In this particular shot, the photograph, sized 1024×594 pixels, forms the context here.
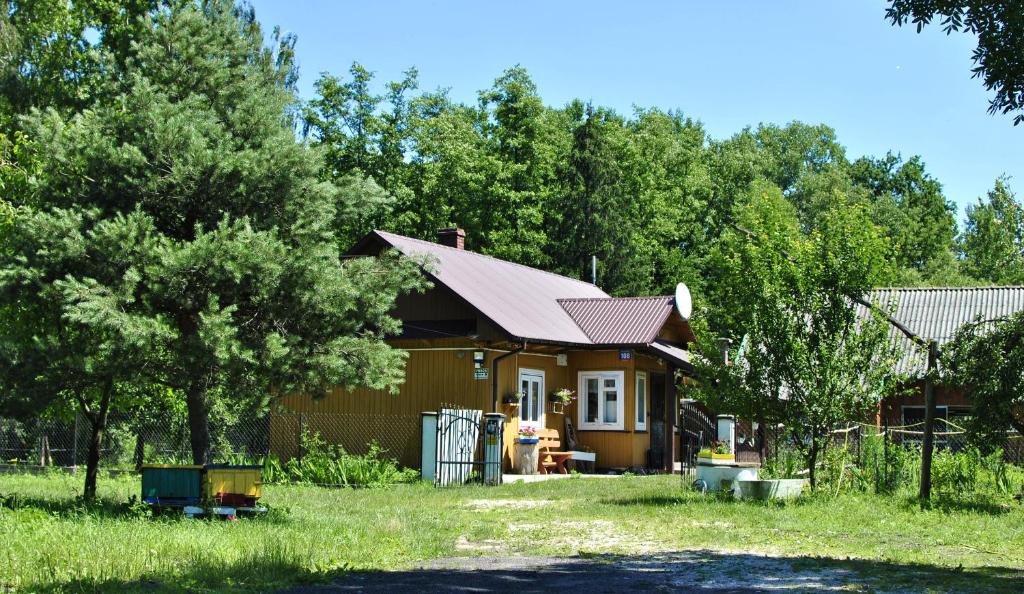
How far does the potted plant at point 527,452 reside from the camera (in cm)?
2239

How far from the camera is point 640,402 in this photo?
25344 mm

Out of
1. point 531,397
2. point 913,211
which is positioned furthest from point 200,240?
point 913,211

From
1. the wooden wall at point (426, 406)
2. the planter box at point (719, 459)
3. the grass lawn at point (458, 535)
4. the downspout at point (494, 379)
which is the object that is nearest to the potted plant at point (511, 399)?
the wooden wall at point (426, 406)

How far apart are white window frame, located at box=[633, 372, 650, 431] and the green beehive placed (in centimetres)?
1382

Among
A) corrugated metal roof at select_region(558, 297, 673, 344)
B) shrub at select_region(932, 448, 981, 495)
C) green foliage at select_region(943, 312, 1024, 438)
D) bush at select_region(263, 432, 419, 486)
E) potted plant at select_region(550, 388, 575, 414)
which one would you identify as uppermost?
corrugated metal roof at select_region(558, 297, 673, 344)

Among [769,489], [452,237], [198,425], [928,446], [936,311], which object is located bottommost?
[769,489]

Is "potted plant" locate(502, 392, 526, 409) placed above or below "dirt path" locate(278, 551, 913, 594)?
above

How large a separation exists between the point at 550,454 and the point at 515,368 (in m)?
2.13

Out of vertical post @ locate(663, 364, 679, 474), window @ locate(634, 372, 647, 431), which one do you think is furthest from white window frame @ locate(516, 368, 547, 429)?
vertical post @ locate(663, 364, 679, 474)

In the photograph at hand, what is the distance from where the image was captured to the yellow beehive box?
1263cm

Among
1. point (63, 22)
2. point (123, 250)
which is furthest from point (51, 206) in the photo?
point (63, 22)

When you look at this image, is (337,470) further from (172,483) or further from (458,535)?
(458,535)

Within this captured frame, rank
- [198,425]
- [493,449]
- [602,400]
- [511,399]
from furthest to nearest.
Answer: [602,400]
[511,399]
[493,449]
[198,425]

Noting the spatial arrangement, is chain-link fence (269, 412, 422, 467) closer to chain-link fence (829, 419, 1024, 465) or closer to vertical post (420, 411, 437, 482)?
vertical post (420, 411, 437, 482)
